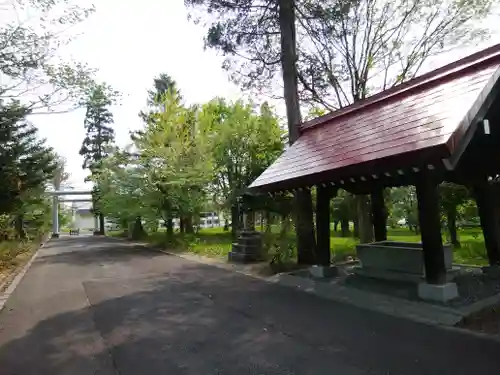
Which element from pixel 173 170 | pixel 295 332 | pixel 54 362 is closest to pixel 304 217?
pixel 295 332

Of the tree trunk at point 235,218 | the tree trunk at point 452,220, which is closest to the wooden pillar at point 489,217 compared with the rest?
the tree trunk at point 452,220

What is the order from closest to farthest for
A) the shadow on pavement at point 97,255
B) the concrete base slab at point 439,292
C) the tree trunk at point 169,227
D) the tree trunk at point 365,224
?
the concrete base slab at point 439,292
the tree trunk at point 365,224
the shadow on pavement at point 97,255
the tree trunk at point 169,227

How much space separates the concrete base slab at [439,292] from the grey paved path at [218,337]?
3.53ft

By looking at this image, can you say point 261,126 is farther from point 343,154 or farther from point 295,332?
point 295,332

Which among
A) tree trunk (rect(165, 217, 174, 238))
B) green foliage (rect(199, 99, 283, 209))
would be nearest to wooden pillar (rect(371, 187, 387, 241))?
green foliage (rect(199, 99, 283, 209))

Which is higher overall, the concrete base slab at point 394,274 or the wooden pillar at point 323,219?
the wooden pillar at point 323,219

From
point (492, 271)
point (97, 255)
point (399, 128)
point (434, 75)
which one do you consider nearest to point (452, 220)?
point (492, 271)

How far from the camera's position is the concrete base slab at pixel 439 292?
6.14 meters

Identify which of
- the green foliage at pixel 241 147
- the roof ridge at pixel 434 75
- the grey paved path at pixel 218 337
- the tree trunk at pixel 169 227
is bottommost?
the grey paved path at pixel 218 337

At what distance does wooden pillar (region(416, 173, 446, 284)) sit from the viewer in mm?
6258

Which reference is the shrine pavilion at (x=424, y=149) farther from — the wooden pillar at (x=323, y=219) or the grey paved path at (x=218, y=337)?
the grey paved path at (x=218, y=337)

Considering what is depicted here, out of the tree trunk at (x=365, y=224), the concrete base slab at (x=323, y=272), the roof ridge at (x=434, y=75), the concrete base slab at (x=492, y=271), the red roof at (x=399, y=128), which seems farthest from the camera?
the tree trunk at (x=365, y=224)

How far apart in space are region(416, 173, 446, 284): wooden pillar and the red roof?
88 centimetres

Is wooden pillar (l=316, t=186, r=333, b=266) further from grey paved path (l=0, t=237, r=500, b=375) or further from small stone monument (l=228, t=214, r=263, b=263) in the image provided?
small stone monument (l=228, t=214, r=263, b=263)
